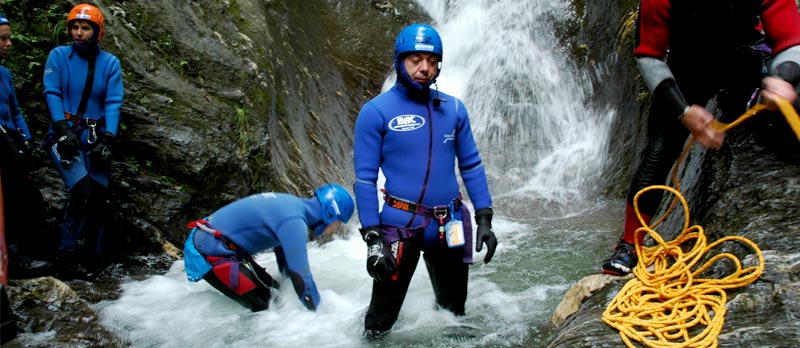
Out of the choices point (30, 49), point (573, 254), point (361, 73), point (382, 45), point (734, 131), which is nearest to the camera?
point (734, 131)

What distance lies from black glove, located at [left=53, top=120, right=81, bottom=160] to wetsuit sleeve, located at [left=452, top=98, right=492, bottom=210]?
3.20m

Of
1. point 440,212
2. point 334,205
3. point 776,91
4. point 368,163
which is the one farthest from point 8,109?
point 776,91

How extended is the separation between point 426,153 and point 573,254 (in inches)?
131

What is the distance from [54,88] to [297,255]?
260 centimetres

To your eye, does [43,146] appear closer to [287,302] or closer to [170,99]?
[170,99]

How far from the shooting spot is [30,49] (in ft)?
19.2

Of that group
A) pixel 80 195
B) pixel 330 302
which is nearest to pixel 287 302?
pixel 330 302

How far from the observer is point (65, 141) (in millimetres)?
4793

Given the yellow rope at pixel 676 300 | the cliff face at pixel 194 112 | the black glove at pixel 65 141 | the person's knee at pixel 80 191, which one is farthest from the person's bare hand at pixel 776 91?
the cliff face at pixel 194 112

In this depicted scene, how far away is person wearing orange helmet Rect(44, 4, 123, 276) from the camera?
16.4 ft

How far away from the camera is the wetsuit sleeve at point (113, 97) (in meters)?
5.21

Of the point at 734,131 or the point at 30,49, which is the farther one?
the point at 30,49

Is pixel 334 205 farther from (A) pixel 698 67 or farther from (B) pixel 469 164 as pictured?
(A) pixel 698 67

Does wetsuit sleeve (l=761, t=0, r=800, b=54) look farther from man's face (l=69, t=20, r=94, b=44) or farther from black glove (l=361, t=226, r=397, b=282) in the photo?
man's face (l=69, t=20, r=94, b=44)
